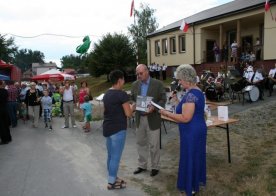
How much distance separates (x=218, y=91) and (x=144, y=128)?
9871 millimetres

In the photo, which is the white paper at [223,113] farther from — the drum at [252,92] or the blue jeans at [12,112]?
the blue jeans at [12,112]

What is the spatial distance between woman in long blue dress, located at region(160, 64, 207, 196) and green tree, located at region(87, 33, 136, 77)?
1209 inches

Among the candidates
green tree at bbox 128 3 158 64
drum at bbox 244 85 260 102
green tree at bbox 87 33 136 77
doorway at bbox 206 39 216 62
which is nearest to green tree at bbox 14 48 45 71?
green tree at bbox 128 3 158 64

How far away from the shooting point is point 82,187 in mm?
5441

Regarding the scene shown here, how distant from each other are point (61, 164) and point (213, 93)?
958 centimetres

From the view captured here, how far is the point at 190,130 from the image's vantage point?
14.5 feet

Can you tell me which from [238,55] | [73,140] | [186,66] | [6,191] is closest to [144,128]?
[186,66]

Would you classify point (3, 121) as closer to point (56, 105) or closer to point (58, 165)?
point (58, 165)

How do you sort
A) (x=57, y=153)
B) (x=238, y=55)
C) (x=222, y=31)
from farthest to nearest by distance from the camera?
1. (x=222, y=31)
2. (x=238, y=55)
3. (x=57, y=153)

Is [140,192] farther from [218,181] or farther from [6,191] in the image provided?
[6,191]

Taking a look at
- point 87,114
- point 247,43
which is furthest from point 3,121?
point 247,43

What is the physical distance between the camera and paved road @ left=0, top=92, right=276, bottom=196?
17.6 feet

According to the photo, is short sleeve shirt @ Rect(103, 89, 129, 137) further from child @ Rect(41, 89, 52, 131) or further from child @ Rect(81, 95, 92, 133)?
child @ Rect(41, 89, 52, 131)

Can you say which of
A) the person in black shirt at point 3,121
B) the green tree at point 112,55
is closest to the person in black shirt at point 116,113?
the person in black shirt at point 3,121
